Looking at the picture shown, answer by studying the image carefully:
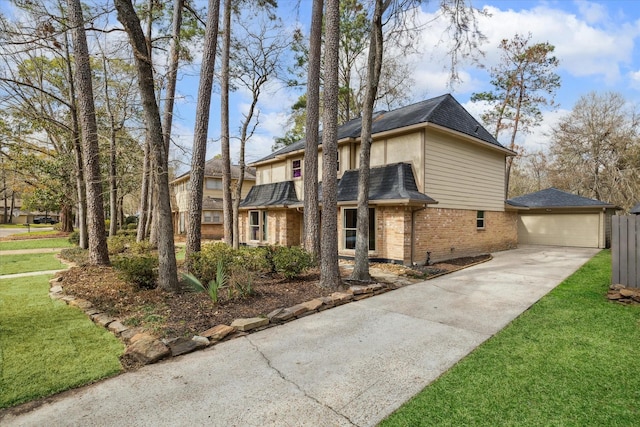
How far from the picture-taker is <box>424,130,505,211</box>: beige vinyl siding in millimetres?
11359

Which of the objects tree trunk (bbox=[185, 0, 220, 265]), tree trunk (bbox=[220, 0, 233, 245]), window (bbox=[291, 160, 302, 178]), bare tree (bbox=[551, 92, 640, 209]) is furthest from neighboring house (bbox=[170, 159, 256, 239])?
bare tree (bbox=[551, 92, 640, 209])

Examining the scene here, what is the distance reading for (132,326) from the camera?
4.76 m

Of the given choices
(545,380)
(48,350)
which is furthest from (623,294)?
(48,350)

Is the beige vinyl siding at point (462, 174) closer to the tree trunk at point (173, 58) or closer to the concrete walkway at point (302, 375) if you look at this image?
the concrete walkway at point (302, 375)

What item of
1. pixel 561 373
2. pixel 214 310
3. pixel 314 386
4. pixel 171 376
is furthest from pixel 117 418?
pixel 561 373

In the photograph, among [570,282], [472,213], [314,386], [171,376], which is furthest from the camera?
[472,213]

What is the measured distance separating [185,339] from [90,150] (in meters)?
7.72

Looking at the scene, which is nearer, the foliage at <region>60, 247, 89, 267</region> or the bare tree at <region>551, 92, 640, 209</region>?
the foliage at <region>60, 247, 89, 267</region>

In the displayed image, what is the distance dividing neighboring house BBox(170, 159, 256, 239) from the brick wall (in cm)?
1530

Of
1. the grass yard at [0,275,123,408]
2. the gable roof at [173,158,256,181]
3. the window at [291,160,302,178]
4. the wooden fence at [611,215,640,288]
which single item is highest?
the gable roof at [173,158,256,181]

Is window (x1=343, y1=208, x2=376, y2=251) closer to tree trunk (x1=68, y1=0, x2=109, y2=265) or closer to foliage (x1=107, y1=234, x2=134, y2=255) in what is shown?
tree trunk (x1=68, y1=0, x2=109, y2=265)

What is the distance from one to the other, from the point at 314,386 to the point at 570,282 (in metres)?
7.83

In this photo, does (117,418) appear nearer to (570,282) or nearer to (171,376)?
(171,376)

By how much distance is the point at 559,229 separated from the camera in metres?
17.9
